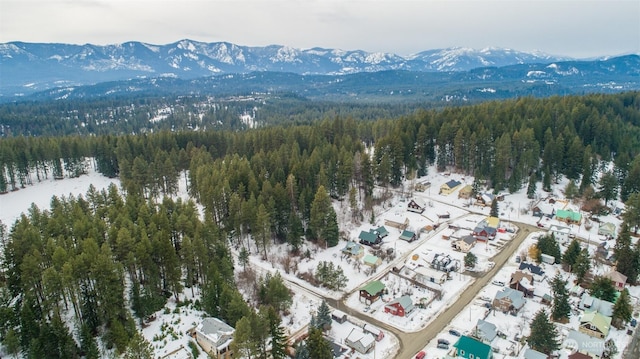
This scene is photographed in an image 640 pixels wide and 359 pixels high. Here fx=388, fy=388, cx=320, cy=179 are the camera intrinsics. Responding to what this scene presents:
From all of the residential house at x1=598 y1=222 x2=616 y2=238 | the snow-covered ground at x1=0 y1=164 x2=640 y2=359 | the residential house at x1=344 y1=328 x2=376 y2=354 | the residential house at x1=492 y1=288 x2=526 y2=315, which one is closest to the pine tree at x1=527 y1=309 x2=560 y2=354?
the snow-covered ground at x1=0 y1=164 x2=640 y2=359

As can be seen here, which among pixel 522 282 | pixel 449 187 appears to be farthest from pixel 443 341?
pixel 449 187

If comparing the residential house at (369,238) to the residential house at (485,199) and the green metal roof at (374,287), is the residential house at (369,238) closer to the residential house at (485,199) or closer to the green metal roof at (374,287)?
the green metal roof at (374,287)

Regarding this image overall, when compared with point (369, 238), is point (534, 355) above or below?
above

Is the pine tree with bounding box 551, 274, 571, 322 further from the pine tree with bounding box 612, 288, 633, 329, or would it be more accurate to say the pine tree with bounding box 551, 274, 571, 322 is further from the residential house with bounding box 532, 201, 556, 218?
the residential house with bounding box 532, 201, 556, 218

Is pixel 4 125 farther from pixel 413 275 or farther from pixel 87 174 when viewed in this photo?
pixel 413 275

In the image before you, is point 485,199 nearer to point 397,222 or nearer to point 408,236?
point 397,222

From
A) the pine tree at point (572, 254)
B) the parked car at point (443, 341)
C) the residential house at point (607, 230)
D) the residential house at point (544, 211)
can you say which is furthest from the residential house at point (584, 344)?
the residential house at point (544, 211)
